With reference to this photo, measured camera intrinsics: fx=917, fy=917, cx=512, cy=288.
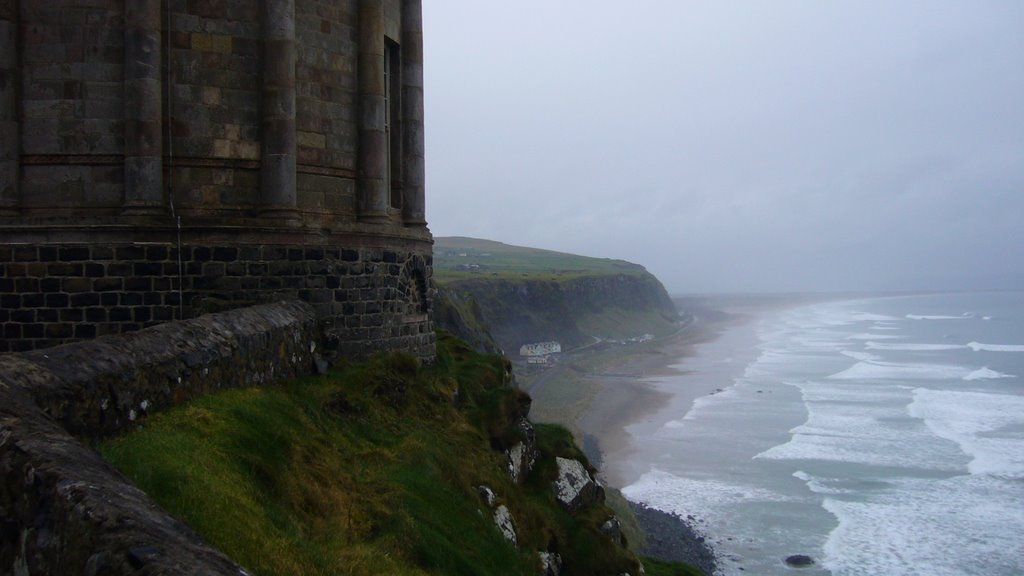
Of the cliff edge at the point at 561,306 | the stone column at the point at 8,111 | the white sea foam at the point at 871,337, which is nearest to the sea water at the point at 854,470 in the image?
the stone column at the point at 8,111

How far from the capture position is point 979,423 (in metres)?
42.5

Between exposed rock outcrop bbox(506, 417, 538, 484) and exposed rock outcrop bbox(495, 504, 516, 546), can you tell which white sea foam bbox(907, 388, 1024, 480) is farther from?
exposed rock outcrop bbox(495, 504, 516, 546)

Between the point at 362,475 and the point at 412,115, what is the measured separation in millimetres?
8865

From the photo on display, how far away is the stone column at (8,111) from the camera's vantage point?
12.2 m

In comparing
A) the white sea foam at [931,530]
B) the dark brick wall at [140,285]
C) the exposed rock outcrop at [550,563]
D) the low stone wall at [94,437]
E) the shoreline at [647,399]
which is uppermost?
the dark brick wall at [140,285]

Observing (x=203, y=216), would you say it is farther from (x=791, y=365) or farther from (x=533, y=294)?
(x=533, y=294)

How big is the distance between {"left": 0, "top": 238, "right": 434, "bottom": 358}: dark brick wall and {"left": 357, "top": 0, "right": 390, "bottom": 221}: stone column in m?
1.46

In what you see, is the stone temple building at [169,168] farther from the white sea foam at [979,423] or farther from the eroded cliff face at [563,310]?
the eroded cliff face at [563,310]

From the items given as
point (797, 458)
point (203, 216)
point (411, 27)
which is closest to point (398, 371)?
point (203, 216)

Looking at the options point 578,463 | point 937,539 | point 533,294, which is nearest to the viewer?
point 578,463

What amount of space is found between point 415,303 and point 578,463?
3907mm

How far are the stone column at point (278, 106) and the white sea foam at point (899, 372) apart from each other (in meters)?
51.1

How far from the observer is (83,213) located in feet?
41.0

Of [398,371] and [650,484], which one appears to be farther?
[650,484]
